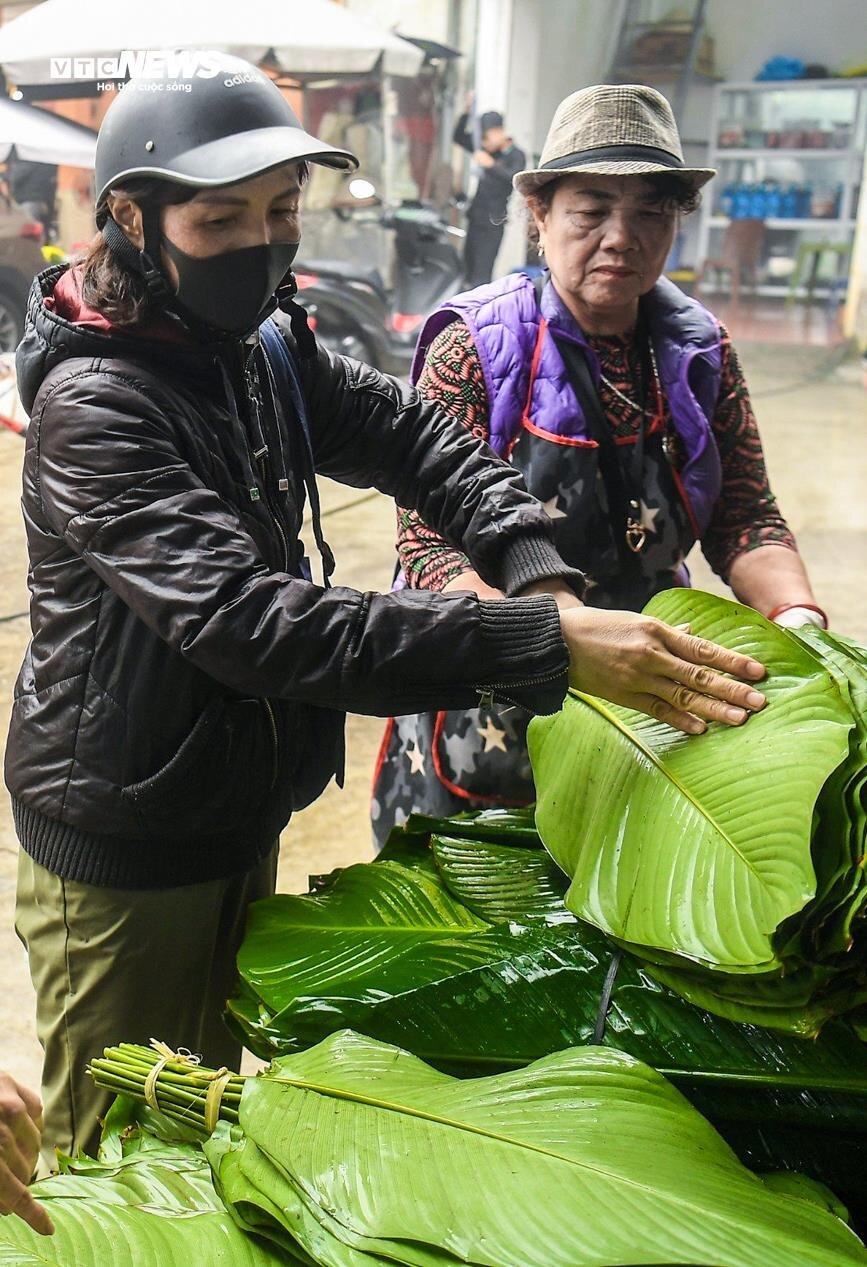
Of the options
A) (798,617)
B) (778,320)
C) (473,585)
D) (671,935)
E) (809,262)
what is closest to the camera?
(671,935)

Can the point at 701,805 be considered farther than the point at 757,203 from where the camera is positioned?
No

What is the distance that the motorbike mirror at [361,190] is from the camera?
8672 mm

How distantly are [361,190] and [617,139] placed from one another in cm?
733

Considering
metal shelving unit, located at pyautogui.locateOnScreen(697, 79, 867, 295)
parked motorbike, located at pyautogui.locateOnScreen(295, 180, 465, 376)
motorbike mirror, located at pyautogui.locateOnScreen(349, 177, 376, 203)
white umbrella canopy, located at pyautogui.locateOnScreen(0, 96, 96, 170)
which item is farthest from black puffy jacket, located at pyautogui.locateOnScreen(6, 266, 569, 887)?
metal shelving unit, located at pyautogui.locateOnScreen(697, 79, 867, 295)

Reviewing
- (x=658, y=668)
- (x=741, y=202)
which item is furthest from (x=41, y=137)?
(x=741, y=202)

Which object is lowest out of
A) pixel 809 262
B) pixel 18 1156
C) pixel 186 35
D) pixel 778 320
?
pixel 778 320

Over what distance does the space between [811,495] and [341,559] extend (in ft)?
9.51

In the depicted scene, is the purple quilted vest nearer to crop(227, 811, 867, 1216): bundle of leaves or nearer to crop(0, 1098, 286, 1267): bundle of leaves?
crop(227, 811, 867, 1216): bundle of leaves

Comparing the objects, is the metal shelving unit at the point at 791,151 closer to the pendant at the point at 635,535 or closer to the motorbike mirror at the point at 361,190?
the motorbike mirror at the point at 361,190

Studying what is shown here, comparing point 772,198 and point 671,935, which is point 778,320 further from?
point 671,935

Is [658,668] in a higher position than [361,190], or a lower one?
lower

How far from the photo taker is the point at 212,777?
54.6 inches

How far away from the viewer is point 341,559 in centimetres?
571

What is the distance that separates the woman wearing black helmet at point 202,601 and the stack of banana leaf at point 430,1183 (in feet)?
1.16
